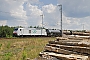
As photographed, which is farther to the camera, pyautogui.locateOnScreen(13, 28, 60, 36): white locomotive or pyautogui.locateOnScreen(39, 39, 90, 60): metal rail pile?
pyautogui.locateOnScreen(13, 28, 60, 36): white locomotive

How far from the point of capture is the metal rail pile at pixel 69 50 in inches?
261

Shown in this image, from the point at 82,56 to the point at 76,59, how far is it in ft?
1.04

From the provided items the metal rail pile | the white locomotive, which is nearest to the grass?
the metal rail pile

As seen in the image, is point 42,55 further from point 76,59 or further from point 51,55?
point 76,59

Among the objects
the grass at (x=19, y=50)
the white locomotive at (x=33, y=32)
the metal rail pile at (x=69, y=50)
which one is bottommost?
the grass at (x=19, y=50)

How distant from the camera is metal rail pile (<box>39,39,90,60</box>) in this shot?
261 inches

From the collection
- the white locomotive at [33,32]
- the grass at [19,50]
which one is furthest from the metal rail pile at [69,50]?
the white locomotive at [33,32]

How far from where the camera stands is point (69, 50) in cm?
761

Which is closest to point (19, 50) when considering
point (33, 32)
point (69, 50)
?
point (69, 50)

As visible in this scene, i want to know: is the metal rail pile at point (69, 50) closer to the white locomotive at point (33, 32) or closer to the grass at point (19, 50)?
the grass at point (19, 50)

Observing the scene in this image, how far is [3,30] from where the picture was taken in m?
48.3

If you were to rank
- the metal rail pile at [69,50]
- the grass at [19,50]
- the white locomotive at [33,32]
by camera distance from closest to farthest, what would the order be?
the metal rail pile at [69,50] → the grass at [19,50] → the white locomotive at [33,32]

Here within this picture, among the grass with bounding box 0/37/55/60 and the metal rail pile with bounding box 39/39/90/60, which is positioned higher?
the metal rail pile with bounding box 39/39/90/60

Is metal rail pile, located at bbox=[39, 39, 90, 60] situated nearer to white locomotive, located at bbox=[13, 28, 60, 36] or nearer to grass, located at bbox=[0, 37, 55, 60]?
grass, located at bbox=[0, 37, 55, 60]
